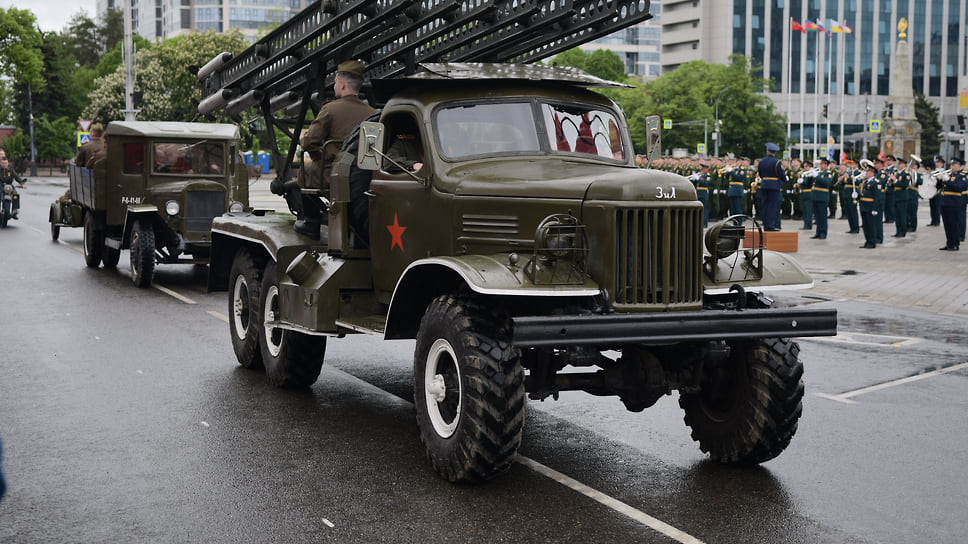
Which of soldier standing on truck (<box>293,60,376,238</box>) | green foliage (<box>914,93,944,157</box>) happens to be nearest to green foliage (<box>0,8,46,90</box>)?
soldier standing on truck (<box>293,60,376,238</box>)

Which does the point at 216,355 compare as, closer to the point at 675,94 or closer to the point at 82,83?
the point at 675,94

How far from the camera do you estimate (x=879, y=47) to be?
13988 centimetres

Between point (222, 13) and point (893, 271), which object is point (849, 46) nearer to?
point (222, 13)

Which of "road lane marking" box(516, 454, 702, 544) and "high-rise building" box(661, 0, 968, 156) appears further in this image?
"high-rise building" box(661, 0, 968, 156)

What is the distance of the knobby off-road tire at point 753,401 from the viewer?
645cm

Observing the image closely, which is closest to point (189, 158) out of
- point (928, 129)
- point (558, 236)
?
point (558, 236)

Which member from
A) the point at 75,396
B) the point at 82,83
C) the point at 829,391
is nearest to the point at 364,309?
the point at 75,396

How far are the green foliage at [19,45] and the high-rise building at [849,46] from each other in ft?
305

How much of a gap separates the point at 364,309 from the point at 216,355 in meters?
2.83

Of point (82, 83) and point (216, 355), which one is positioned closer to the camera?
point (216, 355)

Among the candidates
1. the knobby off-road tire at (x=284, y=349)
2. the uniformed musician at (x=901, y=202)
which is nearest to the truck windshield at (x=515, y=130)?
the knobby off-road tire at (x=284, y=349)

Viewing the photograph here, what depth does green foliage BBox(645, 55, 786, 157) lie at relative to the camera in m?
96.4

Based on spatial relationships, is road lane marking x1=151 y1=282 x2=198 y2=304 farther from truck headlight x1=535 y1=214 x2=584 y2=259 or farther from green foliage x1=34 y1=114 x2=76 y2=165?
green foliage x1=34 y1=114 x2=76 y2=165

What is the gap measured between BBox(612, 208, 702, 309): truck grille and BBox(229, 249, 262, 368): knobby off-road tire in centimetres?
407
